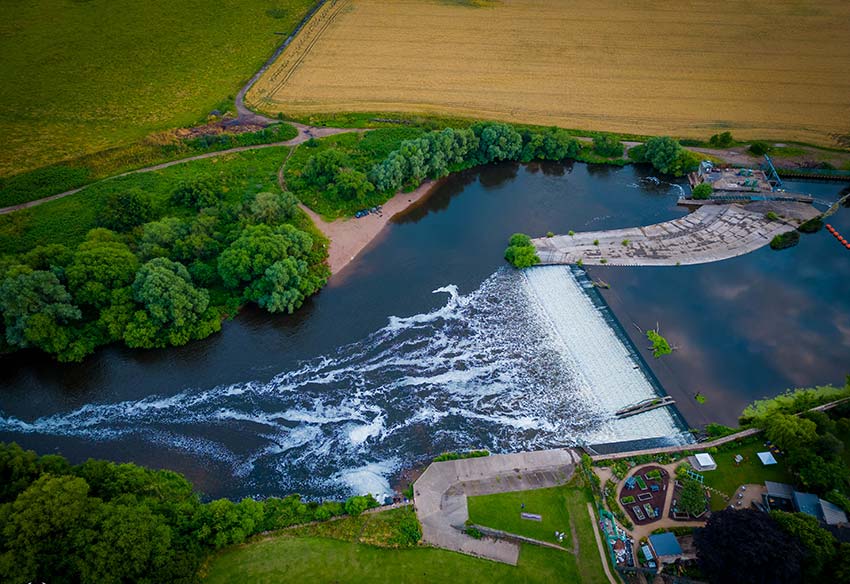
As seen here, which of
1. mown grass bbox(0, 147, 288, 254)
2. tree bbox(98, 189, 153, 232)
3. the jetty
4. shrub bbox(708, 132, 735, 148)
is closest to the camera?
the jetty

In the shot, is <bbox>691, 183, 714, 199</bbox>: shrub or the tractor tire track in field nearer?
the tractor tire track in field

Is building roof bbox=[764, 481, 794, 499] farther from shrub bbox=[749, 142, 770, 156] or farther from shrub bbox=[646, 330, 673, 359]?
shrub bbox=[749, 142, 770, 156]

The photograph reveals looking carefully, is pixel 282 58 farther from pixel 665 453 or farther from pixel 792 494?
pixel 792 494

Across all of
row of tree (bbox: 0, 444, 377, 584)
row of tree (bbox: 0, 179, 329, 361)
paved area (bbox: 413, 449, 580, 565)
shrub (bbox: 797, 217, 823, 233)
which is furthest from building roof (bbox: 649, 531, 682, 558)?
shrub (bbox: 797, 217, 823, 233)

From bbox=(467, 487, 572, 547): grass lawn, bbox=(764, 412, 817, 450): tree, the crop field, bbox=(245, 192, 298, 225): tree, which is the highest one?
the crop field

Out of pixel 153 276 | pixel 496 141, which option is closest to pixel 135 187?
pixel 153 276

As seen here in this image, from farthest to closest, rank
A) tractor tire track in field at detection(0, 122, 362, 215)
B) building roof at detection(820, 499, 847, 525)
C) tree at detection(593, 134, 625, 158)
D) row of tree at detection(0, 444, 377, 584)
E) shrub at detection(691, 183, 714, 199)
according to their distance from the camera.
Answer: tree at detection(593, 134, 625, 158), shrub at detection(691, 183, 714, 199), tractor tire track in field at detection(0, 122, 362, 215), building roof at detection(820, 499, 847, 525), row of tree at detection(0, 444, 377, 584)

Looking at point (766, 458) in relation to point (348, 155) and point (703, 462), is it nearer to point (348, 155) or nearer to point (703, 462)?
point (703, 462)
